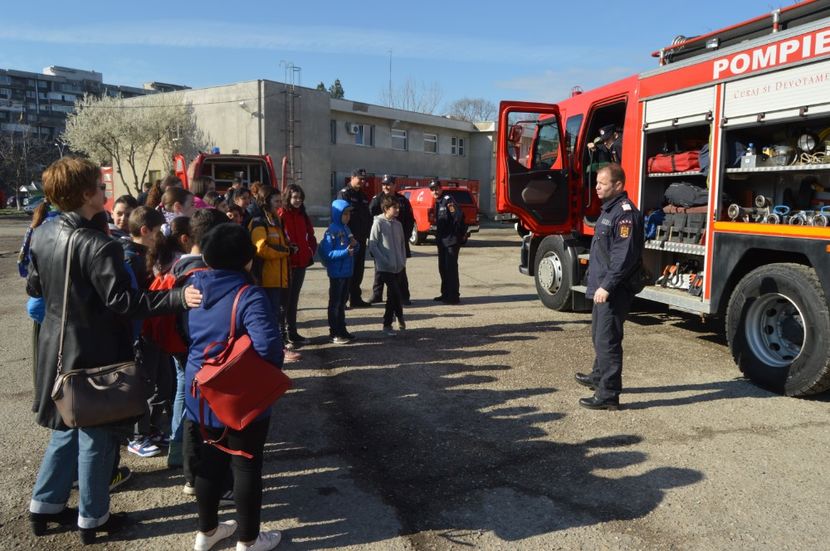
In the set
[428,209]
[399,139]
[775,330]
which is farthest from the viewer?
[399,139]

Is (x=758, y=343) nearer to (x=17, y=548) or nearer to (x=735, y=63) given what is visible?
(x=735, y=63)

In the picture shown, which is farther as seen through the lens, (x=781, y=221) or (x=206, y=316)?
(x=781, y=221)

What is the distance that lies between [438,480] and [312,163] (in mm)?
29356

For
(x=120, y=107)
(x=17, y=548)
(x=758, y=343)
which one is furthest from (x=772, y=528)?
(x=120, y=107)

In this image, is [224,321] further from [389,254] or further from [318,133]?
[318,133]

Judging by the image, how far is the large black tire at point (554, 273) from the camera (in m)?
8.45

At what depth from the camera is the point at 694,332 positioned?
7508 mm

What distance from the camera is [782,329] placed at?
536 centimetres

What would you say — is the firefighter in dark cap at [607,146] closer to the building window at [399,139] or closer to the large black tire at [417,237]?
the large black tire at [417,237]

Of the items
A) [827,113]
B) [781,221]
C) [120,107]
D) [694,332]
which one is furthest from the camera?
[120,107]

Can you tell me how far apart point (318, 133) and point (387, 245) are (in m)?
25.8

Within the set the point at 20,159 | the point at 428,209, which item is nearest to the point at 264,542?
the point at 428,209

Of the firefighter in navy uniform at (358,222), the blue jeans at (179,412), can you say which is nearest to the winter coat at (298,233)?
the firefighter in navy uniform at (358,222)

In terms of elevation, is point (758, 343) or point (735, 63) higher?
point (735, 63)
